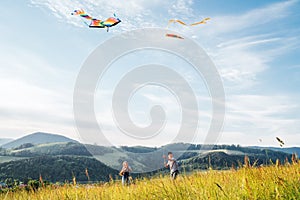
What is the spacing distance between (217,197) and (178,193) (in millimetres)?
718

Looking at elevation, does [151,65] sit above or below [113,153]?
above

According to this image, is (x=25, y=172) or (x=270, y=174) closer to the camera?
(x=270, y=174)

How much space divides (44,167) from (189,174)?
4874 inches

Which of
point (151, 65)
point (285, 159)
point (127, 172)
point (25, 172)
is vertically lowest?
point (25, 172)

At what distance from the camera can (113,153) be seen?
172125 millimetres

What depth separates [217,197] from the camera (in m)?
4.12

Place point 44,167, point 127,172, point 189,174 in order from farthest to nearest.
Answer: point 44,167, point 127,172, point 189,174

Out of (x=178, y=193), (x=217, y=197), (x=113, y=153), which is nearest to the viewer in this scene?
(x=217, y=197)

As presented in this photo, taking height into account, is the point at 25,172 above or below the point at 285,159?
below

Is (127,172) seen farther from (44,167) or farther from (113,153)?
(113,153)

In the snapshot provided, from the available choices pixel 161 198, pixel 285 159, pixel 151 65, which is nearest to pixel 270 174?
pixel 285 159

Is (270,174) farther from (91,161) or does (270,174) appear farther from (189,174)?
(91,161)

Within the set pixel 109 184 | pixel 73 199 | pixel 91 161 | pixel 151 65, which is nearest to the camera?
pixel 73 199

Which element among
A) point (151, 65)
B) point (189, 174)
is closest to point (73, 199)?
point (189, 174)
